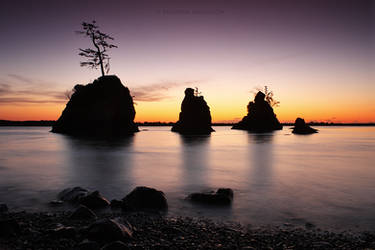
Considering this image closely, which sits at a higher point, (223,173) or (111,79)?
(111,79)

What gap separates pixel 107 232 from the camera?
4.87m

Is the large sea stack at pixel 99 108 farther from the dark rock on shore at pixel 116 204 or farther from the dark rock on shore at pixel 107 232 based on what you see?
the dark rock on shore at pixel 107 232

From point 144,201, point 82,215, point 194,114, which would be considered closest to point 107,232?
point 82,215

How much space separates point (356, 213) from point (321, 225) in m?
1.91

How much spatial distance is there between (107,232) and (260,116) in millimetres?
102114

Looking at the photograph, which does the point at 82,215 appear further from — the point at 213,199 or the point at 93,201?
the point at 213,199

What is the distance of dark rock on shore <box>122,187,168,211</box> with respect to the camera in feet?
23.5

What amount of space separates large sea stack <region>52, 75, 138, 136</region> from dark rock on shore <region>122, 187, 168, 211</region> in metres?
48.6

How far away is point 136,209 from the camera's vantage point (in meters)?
7.08

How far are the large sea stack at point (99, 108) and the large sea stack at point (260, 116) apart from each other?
60420mm

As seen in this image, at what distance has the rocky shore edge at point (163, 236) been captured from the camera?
4.69m

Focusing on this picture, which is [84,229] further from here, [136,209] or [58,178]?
[58,178]

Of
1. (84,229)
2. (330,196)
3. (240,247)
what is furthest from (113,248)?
(330,196)

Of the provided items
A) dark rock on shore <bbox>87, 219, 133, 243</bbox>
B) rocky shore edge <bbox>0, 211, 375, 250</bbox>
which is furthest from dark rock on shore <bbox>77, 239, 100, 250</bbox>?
dark rock on shore <bbox>87, 219, 133, 243</bbox>
